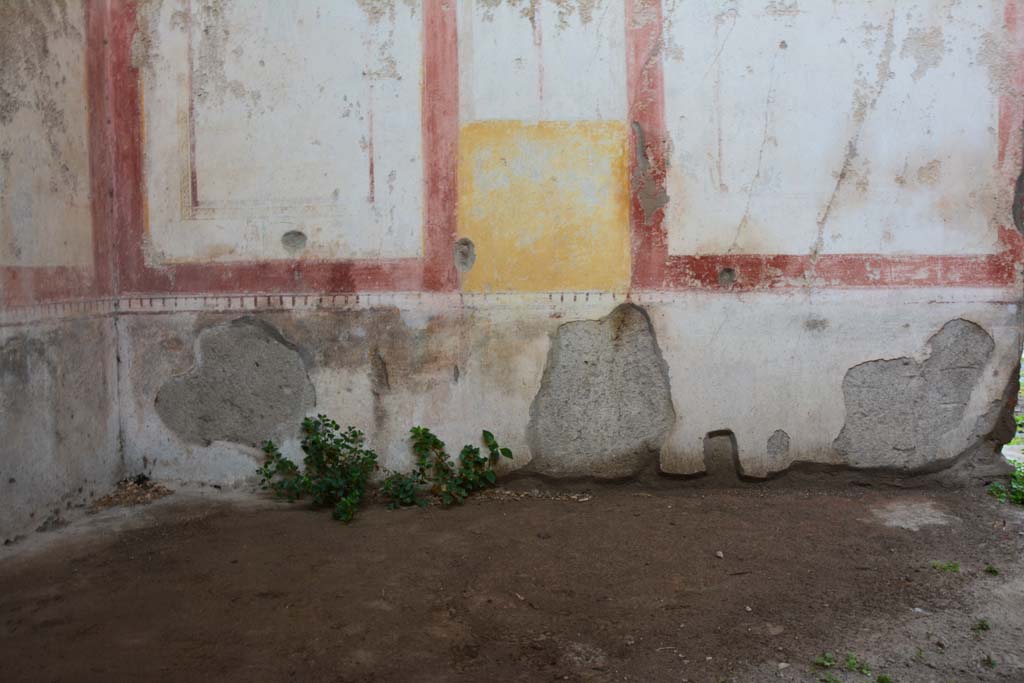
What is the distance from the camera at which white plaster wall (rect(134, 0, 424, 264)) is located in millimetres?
3693

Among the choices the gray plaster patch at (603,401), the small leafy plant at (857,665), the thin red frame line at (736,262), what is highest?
the thin red frame line at (736,262)

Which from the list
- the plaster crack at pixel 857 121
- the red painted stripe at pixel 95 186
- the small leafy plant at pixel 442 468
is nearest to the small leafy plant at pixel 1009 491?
the plaster crack at pixel 857 121

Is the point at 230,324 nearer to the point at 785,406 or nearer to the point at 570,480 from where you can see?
the point at 570,480

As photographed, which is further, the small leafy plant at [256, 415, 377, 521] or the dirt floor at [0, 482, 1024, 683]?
the small leafy plant at [256, 415, 377, 521]

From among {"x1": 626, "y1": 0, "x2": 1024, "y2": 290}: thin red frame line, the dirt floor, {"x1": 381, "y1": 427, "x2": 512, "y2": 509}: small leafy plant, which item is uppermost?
{"x1": 626, "y1": 0, "x2": 1024, "y2": 290}: thin red frame line

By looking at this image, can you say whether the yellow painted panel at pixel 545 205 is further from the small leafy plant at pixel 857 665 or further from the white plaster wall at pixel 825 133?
the small leafy plant at pixel 857 665

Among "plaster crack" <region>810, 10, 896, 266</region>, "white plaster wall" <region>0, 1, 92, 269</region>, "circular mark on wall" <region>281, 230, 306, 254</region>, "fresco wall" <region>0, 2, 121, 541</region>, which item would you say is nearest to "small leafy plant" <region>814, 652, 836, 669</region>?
"plaster crack" <region>810, 10, 896, 266</region>

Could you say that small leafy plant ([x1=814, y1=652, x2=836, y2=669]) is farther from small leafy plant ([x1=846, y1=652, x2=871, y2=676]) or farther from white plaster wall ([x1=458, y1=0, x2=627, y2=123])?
white plaster wall ([x1=458, y1=0, x2=627, y2=123])

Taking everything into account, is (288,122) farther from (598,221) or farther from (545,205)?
(598,221)

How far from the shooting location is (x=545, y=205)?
3688mm

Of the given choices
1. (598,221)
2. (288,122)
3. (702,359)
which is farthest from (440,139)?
(702,359)

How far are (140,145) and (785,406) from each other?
316 centimetres

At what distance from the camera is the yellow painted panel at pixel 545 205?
3672 mm

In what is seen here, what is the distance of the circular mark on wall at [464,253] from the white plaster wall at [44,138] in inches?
63.1
